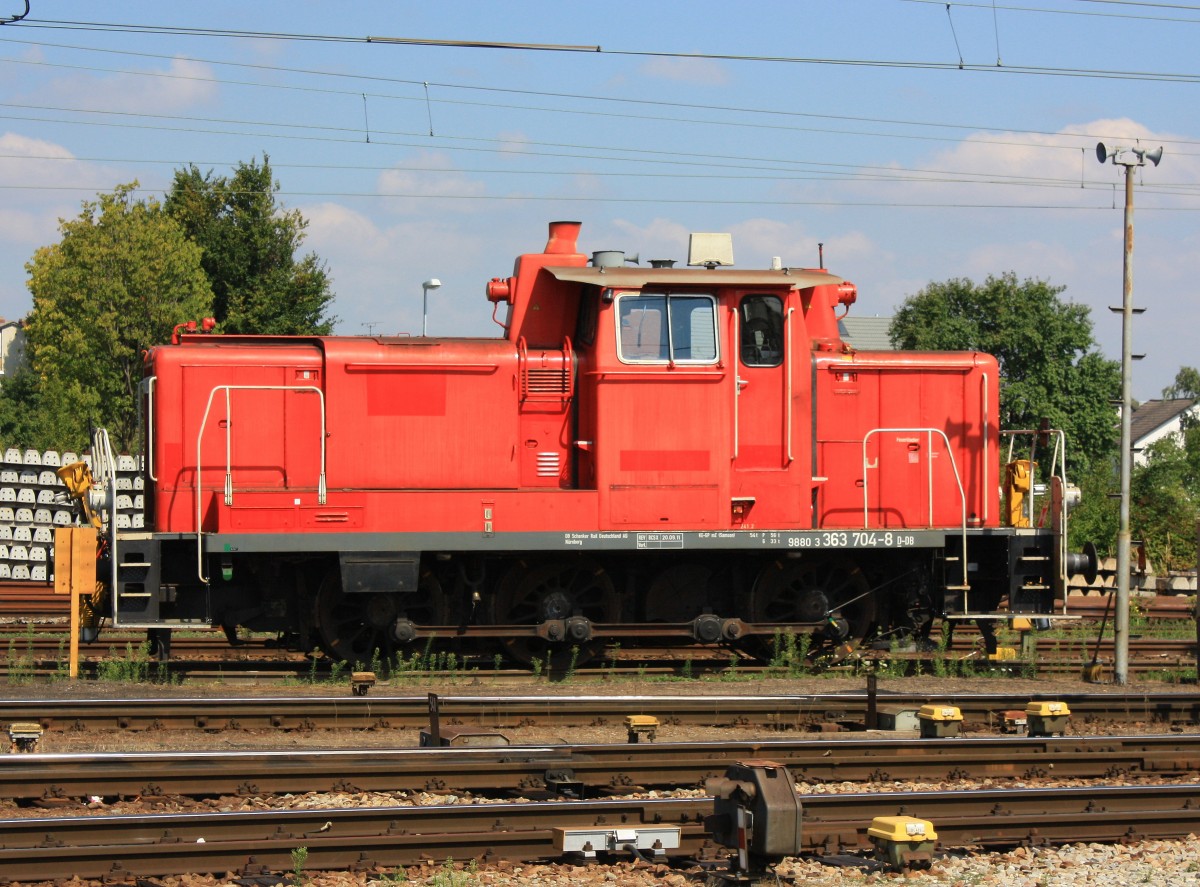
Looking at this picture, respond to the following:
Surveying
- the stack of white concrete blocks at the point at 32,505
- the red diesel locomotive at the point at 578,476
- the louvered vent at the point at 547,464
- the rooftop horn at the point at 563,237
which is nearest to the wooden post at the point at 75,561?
the red diesel locomotive at the point at 578,476

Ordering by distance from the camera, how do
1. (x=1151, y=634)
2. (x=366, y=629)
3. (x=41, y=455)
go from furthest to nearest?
1. (x=41, y=455)
2. (x=1151, y=634)
3. (x=366, y=629)

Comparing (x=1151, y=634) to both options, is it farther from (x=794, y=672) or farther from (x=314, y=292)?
(x=314, y=292)

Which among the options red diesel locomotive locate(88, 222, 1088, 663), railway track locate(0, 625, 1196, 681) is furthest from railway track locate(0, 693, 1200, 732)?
railway track locate(0, 625, 1196, 681)

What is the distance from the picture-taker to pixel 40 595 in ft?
67.9

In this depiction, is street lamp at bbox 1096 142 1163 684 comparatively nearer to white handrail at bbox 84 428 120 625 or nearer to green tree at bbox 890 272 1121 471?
white handrail at bbox 84 428 120 625

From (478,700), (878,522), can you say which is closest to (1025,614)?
(878,522)

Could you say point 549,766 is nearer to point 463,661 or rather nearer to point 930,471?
point 463,661

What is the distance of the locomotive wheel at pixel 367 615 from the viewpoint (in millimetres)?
12797

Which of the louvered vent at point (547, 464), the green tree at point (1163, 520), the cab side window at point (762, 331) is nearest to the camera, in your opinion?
the cab side window at point (762, 331)

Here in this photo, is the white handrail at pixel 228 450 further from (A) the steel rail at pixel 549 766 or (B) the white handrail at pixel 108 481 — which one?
(A) the steel rail at pixel 549 766

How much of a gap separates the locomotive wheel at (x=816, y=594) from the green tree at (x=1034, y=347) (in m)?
45.3

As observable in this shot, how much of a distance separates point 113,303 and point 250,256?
297 inches

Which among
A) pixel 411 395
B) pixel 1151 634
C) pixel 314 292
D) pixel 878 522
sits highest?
pixel 314 292

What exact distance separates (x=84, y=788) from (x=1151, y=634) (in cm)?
1501
